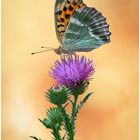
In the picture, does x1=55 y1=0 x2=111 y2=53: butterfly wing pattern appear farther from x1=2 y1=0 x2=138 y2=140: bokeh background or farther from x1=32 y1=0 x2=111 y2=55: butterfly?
x1=2 y1=0 x2=138 y2=140: bokeh background

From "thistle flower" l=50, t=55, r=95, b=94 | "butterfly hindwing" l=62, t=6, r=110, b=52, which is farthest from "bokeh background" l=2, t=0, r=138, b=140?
"thistle flower" l=50, t=55, r=95, b=94

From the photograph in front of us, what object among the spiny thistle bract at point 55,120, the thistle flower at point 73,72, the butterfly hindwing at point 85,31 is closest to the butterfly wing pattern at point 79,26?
the butterfly hindwing at point 85,31

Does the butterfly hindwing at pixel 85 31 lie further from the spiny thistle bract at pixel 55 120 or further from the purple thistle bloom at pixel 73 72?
the spiny thistle bract at pixel 55 120

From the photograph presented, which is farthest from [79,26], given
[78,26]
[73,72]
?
[73,72]

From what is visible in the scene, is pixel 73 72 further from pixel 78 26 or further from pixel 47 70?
pixel 47 70
